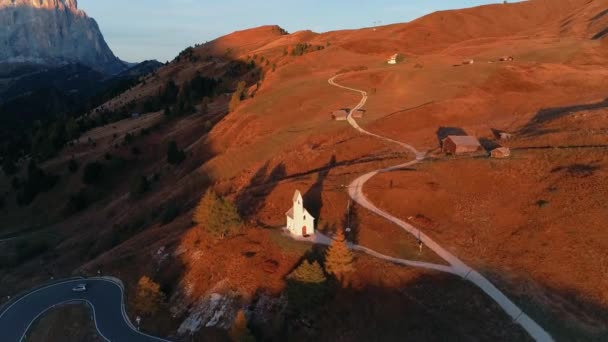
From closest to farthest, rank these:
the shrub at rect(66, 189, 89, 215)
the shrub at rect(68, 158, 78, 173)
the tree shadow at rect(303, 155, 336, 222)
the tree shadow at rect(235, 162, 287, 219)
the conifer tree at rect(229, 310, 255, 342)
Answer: the conifer tree at rect(229, 310, 255, 342), the tree shadow at rect(303, 155, 336, 222), the tree shadow at rect(235, 162, 287, 219), the shrub at rect(66, 189, 89, 215), the shrub at rect(68, 158, 78, 173)

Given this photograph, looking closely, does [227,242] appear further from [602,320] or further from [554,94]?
[554,94]

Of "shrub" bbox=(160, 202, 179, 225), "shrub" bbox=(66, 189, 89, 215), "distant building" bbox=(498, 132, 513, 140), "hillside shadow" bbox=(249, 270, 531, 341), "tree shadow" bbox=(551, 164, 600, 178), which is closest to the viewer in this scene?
"hillside shadow" bbox=(249, 270, 531, 341)

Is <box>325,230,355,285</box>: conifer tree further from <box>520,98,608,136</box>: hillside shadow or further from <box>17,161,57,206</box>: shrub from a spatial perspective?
<box>17,161,57,206</box>: shrub

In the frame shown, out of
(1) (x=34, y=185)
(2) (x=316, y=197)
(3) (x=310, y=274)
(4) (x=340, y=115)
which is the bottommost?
(1) (x=34, y=185)

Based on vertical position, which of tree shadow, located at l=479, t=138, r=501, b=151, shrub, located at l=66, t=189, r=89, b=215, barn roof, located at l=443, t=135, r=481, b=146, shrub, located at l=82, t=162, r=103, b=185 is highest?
barn roof, located at l=443, t=135, r=481, b=146

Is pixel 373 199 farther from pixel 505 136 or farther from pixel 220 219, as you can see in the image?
pixel 505 136

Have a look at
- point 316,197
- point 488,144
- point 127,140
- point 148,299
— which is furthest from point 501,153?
point 127,140

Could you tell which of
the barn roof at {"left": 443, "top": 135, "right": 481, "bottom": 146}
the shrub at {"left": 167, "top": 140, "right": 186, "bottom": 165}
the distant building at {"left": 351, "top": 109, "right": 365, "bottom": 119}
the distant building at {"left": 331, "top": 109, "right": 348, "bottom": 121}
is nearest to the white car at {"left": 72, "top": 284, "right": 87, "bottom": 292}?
the shrub at {"left": 167, "top": 140, "right": 186, "bottom": 165}
